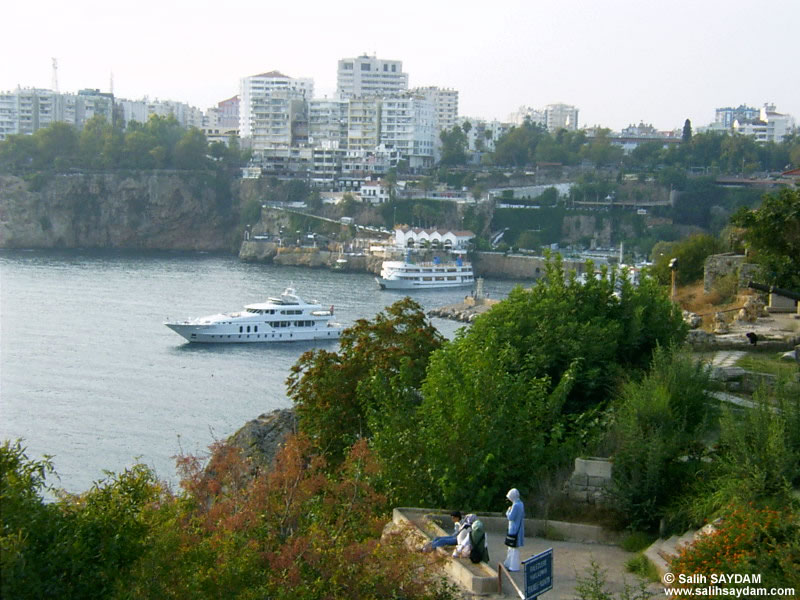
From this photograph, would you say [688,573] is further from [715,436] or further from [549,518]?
[715,436]

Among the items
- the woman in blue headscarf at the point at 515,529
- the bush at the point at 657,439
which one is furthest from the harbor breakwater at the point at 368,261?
the woman in blue headscarf at the point at 515,529

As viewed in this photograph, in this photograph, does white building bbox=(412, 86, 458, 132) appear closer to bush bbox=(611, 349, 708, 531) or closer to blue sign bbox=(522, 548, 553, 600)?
bush bbox=(611, 349, 708, 531)

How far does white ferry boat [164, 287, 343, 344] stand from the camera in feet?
99.9

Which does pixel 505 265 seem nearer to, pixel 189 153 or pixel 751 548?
pixel 189 153

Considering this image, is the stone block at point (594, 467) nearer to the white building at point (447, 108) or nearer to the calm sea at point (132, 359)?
the calm sea at point (132, 359)

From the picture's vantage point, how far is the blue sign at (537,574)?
4.96m

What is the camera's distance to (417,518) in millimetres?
6887

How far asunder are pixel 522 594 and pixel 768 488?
5.73 feet

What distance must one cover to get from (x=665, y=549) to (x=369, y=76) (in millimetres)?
82292

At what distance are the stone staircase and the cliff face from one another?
192 ft

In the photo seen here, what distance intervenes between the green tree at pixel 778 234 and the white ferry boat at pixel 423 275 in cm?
3085

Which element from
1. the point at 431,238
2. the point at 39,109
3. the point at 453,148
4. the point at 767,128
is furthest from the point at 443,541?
the point at 767,128

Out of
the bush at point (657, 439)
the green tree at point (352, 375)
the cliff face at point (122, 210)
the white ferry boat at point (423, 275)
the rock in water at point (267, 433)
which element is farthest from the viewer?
the cliff face at point (122, 210)

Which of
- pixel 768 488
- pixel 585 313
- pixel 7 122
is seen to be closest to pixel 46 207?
pixel 7 122
